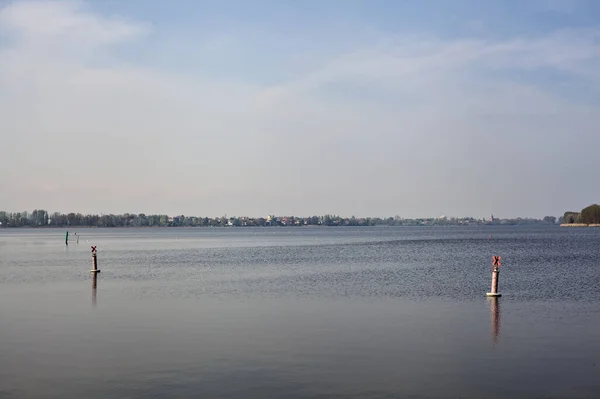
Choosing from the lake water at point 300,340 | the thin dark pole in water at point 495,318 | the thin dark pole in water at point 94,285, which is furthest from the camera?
the thin dark pole in water at point 94,285

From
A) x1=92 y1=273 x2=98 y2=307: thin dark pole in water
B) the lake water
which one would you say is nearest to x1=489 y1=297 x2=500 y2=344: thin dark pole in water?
the lake water

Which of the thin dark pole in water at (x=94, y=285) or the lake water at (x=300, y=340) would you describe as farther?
the thin dark pole in water at (x=94, y=285)

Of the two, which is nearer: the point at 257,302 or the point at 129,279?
the point at 257,302

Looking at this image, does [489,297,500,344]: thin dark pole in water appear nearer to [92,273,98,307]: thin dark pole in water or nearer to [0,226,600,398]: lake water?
[0,226,600,398]: lake water

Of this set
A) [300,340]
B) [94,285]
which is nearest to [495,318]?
[300,340]

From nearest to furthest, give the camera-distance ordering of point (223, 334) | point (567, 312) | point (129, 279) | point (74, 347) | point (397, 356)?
1. point (397, 356)
2. point (74, 347)
3. point (223, 334)
4. point (567, 312)
5. point (129, 279)

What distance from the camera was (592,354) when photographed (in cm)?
1842

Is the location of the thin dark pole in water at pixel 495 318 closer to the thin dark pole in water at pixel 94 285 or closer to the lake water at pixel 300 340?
the lake water at pixel 300 340

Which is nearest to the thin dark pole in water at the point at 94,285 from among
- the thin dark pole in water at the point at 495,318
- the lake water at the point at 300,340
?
the lake water at the point at 300,340

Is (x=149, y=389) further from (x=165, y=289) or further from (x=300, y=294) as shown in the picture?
(x=165, y=289)

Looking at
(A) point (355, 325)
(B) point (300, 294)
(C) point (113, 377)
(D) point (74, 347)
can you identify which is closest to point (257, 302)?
(B) point (300, 294)

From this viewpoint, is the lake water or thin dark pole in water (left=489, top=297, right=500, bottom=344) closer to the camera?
the lake water

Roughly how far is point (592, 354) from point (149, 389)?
11.9 meters

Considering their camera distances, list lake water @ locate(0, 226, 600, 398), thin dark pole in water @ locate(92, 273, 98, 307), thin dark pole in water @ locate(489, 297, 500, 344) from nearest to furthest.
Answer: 1. lake water @ locate(0, 226, 600, 398)
2. thin dark pole in water @ locate(489, 297, 500, 344)
3. thin dark pole in water @ locate(92, 273, 98, 307)
